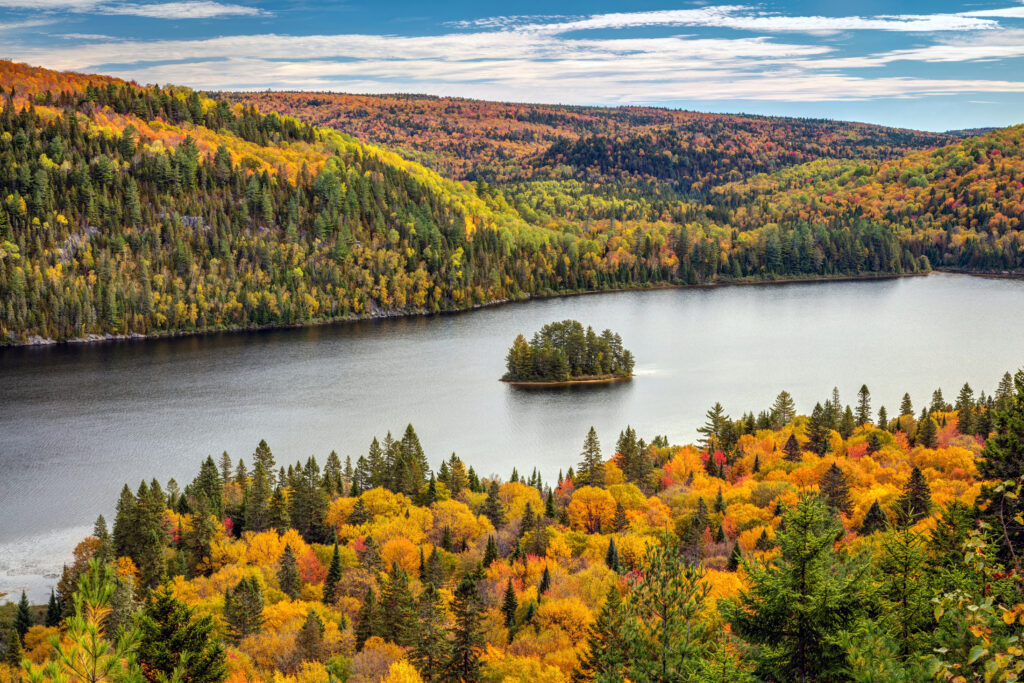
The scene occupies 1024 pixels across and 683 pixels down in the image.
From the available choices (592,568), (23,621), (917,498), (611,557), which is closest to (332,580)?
(592,568)

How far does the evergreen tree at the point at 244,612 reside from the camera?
38531 millimetres

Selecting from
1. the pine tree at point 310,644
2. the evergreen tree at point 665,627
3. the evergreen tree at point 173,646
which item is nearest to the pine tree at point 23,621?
the pine tree at point 310,644

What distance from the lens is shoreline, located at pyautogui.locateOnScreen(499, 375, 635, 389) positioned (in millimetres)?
101438

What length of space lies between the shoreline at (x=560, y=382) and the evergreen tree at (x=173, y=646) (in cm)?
8128

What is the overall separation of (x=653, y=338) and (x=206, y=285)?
239ft

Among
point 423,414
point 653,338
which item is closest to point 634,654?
point 423,414

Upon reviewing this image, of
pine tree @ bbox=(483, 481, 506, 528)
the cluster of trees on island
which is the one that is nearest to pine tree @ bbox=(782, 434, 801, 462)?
the cluster of trees on island

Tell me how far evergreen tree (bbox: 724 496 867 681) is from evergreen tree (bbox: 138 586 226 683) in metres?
11.0

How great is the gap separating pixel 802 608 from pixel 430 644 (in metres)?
15.2

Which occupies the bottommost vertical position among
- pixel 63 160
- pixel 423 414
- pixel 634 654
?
pixel 423 414

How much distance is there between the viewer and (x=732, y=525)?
167ft

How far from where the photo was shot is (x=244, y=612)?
38.9 meters

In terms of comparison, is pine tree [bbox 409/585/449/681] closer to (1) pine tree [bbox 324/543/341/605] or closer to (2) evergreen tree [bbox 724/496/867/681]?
(2) evergreen tree [bbox 724/496/867/681]

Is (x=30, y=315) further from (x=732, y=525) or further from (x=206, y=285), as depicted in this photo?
(x=732, y=525)
